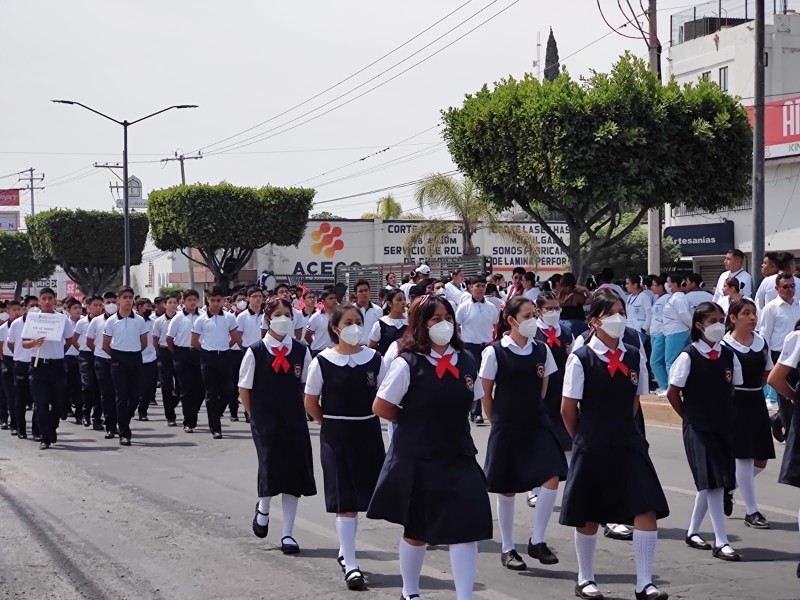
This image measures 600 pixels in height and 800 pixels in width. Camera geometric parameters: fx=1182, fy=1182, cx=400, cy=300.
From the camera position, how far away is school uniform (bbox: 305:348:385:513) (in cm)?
755

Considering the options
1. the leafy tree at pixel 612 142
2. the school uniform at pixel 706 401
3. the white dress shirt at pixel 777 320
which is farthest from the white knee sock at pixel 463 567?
the leafy tree at pixel 612 142

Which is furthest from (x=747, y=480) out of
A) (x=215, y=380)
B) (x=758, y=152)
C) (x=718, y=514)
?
(x=758, y=152)

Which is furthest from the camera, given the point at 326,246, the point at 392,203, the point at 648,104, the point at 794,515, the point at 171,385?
the point at 392,203

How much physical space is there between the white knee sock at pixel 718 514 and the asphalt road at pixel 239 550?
7.2 inches

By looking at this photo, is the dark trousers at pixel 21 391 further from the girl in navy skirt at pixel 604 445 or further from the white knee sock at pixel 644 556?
the white knee sock at pixel 644 556

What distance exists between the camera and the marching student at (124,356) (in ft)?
49.7

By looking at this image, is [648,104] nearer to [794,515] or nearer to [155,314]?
[155,314]

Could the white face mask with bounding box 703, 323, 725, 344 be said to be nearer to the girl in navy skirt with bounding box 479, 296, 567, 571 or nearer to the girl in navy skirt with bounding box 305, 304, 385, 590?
the girl in navy skirt with bounding box 479, 296, 567, 571

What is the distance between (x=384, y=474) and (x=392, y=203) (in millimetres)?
61103

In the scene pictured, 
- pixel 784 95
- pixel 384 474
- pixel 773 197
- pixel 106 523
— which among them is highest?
pixel 784 95

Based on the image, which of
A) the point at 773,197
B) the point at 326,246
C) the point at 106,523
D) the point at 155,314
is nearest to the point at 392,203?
the point at 326,246

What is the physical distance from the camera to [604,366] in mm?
6922

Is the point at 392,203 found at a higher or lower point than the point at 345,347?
higher

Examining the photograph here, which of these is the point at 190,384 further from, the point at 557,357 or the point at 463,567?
the point at 463,567
